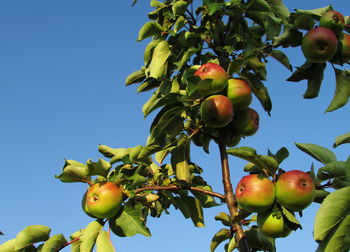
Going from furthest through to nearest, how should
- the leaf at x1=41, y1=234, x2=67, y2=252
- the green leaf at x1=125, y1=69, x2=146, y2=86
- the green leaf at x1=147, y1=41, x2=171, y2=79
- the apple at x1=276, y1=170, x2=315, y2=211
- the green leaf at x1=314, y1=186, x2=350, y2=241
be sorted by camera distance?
1. the green leaf at x1=125, y1=69, x2=146, y2=86
2. the green leaf at x1=147, y1=41, x2=171, y2=79
3. the leaf at x1=41, y1=234, x2=67, y2=252
4. the apple at x1=276, y1=170, x2=315, y2=211
5. the green leaf at x1=314, y1=186, x2=350, y2=241

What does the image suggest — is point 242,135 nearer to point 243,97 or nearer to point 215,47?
point 243,97

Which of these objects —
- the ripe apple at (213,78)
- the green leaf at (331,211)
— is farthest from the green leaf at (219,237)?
the green leaf at (331,211)

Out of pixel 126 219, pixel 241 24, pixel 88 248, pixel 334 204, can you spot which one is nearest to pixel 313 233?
pixel 334 204

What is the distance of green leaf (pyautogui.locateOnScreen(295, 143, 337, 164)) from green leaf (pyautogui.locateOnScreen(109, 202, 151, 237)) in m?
1.21

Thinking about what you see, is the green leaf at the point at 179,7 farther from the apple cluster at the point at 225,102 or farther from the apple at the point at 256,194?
the apple at the point at 256,194

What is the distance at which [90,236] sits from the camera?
3.02 m

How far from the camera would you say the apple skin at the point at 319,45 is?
2875 millimetres

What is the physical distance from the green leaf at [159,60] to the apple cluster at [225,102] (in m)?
0.38

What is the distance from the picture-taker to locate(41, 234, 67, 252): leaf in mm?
3137

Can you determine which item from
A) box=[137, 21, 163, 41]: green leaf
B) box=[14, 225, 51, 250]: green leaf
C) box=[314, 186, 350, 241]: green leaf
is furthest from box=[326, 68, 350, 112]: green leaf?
box=[14, 225, 51, 250]: green leaf

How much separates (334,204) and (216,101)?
3.49ft

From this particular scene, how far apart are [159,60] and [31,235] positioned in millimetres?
Answer: 1680

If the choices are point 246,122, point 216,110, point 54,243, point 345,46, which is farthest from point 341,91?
point 54,243

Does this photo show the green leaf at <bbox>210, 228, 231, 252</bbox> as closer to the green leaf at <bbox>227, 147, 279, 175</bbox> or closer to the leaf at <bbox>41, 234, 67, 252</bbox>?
the green leaf at <bbox>227, 147, 279, 175</bbox>
